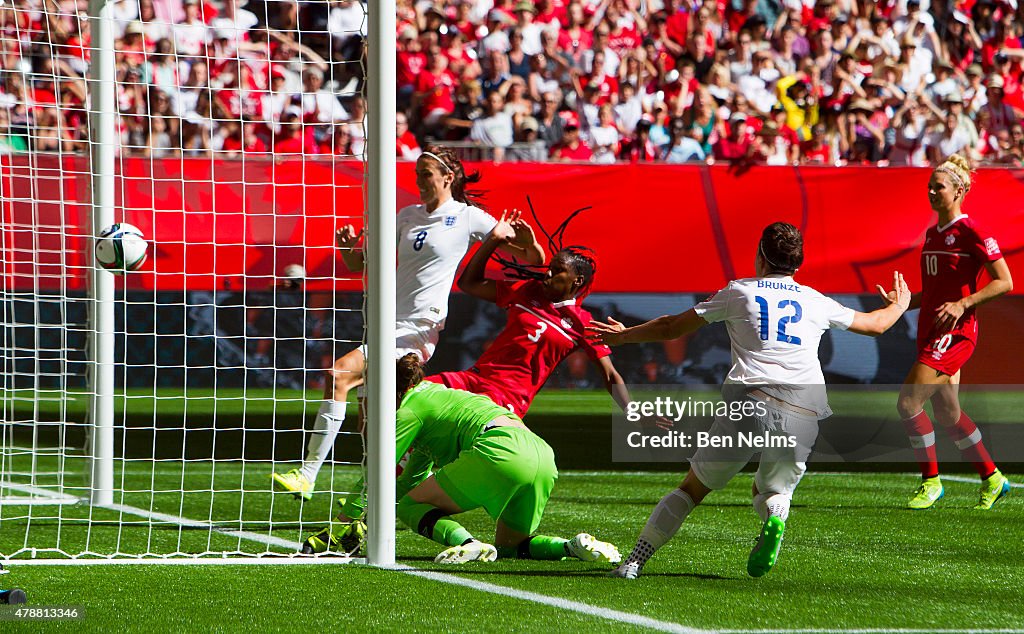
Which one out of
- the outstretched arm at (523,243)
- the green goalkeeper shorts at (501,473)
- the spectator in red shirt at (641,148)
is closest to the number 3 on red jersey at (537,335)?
the outstretched arm at (523,243)

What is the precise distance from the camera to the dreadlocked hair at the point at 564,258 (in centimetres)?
786

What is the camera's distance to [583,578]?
609 cm

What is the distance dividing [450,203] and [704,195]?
4.50m

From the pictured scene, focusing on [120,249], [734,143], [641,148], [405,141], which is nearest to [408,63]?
[405,141]

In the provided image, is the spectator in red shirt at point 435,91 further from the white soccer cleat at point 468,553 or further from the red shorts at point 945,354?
the white soccer cleat at point 468,553

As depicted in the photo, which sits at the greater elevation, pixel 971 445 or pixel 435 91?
pixel 435 91

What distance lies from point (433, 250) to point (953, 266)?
345 cm

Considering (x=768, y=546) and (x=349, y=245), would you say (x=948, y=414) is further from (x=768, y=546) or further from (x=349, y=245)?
(x=349, y=245)

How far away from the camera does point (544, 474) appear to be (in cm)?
646

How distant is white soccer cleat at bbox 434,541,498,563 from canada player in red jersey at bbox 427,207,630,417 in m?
1.18

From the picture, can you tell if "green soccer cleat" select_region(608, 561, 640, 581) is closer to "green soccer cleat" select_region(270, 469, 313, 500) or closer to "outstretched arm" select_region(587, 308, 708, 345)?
"outstretched arm" select_region(587, 308, 708, 345)

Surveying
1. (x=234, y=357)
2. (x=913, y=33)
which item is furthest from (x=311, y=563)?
(x=913, y=33)

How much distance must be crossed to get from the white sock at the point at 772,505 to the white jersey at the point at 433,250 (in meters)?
2.76

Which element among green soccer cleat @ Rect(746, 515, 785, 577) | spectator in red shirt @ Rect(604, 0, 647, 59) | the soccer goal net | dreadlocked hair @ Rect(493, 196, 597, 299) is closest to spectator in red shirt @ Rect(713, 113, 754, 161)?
spectator in red shirt @ Rect(604, 0, 647, 59)
